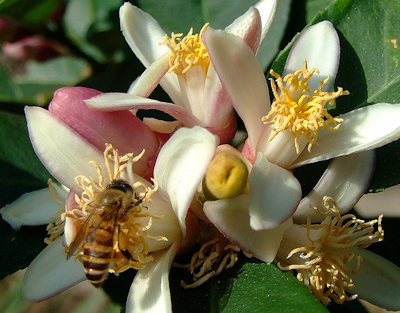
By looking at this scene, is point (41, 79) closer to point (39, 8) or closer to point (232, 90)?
point (39, 8)

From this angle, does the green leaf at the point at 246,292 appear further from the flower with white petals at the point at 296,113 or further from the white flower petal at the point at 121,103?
the white flower petal at the point at 121,103

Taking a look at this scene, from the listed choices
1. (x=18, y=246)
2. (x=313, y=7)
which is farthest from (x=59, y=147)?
(x=313, y=7)

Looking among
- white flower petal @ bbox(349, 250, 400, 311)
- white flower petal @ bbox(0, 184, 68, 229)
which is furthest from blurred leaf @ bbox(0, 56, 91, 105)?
white flower petal @ bbox(349, 250, 400, 311)

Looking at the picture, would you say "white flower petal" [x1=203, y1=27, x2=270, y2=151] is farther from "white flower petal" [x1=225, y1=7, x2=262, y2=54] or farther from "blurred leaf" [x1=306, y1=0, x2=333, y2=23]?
"blurred leaf" [x1=306, y1=0, x2=333, y2=23]

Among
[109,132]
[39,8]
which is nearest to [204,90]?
[109,132]

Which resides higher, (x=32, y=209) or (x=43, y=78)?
(x=32, y=209)

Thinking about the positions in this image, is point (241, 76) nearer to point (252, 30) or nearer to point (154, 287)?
point (252, 30)

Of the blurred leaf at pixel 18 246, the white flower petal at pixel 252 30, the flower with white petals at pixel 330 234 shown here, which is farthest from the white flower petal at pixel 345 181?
the blurred leaf at pixel 18 246
